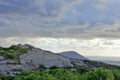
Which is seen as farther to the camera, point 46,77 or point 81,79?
point 81,79

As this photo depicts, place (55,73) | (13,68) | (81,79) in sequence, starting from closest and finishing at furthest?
1. (81,79)
2. (55,73)
3. (13,68)

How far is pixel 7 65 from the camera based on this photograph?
197125 mm

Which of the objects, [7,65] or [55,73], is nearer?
[55,73]

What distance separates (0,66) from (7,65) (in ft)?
19.3

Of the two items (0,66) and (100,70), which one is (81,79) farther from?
(0,66)

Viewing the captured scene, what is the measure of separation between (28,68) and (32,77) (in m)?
87.3

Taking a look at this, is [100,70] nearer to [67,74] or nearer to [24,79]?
[67,74]

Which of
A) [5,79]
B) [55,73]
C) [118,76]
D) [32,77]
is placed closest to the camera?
[32,77]

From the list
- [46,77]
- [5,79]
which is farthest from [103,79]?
[5,79]

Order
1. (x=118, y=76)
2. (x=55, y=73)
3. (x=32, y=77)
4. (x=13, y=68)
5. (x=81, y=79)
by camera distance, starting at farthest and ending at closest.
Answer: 1. (x=13, y=68)
2. (x=118, y=76)
3. (x=55, y=73)
4. (x=81, y=79)
5. (x=32, y=77)

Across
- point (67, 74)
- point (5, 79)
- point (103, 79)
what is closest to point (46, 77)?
point (67, 74)

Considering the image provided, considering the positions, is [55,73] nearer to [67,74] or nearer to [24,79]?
[67,74]

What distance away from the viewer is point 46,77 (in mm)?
112250

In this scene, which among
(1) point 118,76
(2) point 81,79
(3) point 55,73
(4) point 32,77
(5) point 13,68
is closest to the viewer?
(4) point 32,77
